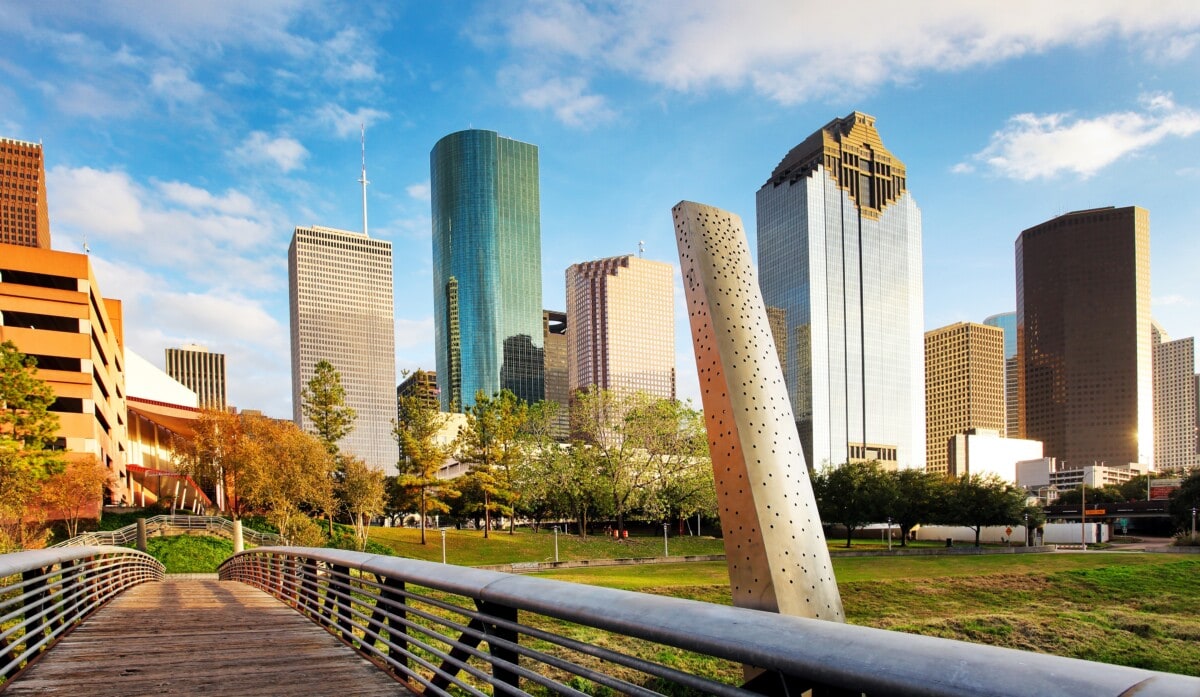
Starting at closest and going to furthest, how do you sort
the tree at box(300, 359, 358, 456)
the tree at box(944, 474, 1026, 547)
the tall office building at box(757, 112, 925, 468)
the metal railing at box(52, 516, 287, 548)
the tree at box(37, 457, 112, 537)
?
the tree at box(37, 457, 112, 537) < the metal railing at box(52, 516, 287, 548) < the tree at box(300, 359, 358, 456) < the tree at box(944, 474, 1026, 547) < the tall office building at box(757, 112, 925, 468)

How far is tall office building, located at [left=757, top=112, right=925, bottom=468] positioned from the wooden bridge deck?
164902mm

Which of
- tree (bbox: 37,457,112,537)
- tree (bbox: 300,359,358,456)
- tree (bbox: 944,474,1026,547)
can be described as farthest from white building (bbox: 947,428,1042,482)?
tree (bbox: 37,457,112,537)

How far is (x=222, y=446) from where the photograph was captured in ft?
159

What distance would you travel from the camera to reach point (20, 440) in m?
34.9

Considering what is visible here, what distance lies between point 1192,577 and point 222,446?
168 ft

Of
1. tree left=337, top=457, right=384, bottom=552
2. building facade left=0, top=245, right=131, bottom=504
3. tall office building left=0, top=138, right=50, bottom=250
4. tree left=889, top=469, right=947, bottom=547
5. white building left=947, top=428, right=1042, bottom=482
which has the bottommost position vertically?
white building left=947, top=428, right=1042, bottom=482

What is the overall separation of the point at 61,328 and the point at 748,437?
5927 centimetres

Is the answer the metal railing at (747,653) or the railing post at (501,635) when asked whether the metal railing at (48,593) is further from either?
the railing post at (501,635)

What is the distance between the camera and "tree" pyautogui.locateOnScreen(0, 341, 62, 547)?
104ft

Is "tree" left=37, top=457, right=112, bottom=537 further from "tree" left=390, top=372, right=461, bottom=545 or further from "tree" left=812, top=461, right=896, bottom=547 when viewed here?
"tree" left=812, top=461, right=896, bottom=547

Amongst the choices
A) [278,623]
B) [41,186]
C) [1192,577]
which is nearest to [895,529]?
[1192,577]

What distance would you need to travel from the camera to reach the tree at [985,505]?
62.2 metres

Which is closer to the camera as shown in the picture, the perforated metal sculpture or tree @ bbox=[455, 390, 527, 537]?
the perforated metal sculpture

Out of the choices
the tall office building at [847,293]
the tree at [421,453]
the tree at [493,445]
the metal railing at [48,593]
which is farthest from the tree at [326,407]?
the tall office building at [847,293]
